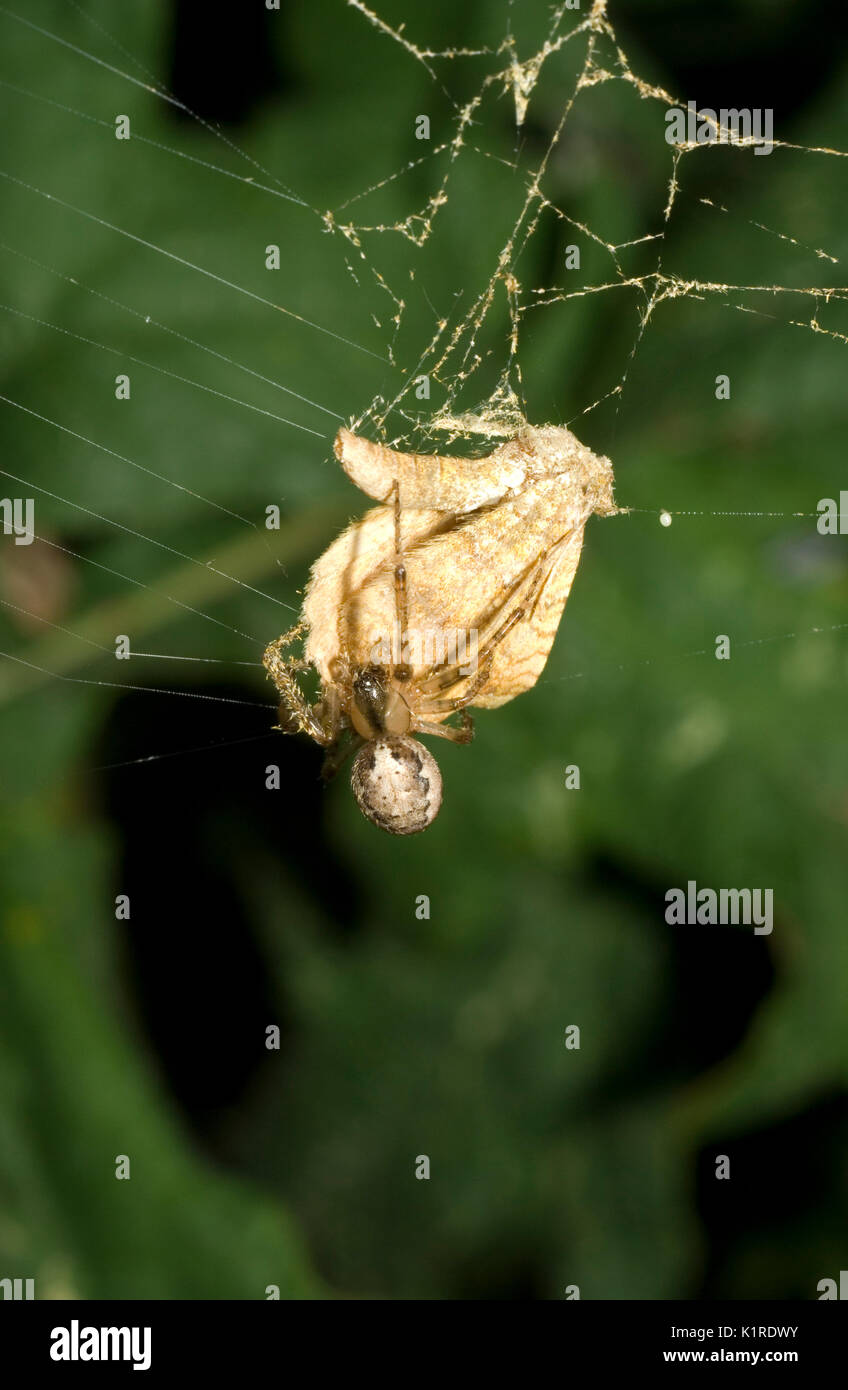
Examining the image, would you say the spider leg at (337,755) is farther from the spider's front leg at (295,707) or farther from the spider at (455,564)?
the spider at (455,564)

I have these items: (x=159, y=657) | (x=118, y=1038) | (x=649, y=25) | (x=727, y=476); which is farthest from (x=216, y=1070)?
(x=649, y=25)

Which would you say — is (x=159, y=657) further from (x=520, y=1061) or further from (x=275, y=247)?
(x=520, y=1061)

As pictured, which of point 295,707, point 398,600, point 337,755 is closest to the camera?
point 398,600

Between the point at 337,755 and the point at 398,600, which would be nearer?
the point at 398,600

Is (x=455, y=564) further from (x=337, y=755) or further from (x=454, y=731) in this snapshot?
(x=337, y=755)

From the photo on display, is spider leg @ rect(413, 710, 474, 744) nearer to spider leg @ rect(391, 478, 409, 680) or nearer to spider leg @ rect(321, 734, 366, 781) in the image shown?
spider leg @ rect(321, 734, 366, 781)

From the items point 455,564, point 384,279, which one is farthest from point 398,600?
point 384,279

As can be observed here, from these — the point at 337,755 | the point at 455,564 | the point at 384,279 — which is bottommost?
the point at 337,755
